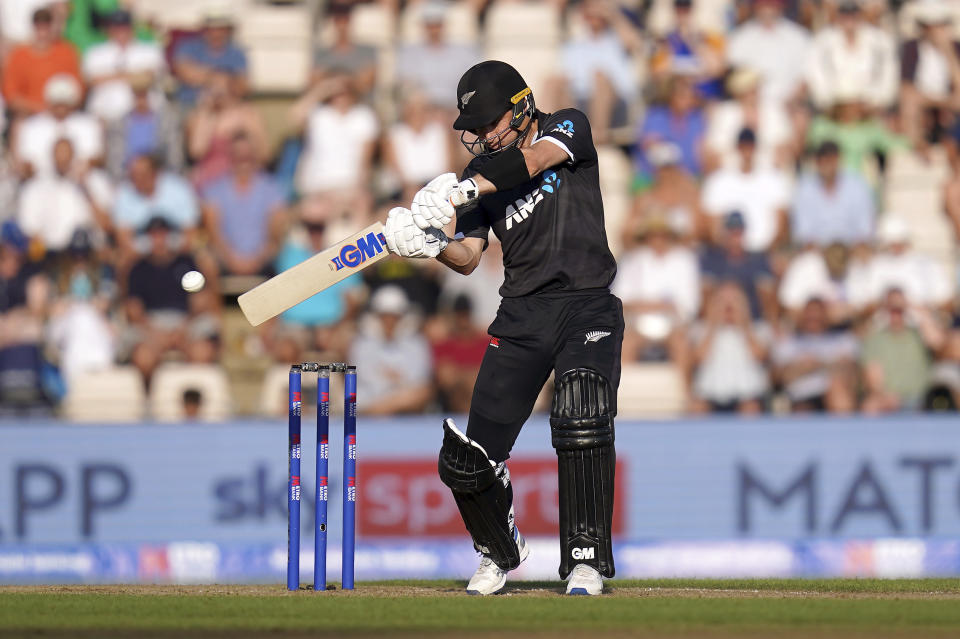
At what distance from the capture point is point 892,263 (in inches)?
428

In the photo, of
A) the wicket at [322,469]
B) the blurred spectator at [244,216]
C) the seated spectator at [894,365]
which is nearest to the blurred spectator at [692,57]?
the seated spectator at [894,365]

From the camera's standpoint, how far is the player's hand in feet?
17.8

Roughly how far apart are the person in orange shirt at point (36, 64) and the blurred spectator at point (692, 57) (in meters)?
4.69

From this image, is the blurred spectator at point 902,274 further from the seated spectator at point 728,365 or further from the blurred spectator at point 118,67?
the blurred spectator at point 118,67

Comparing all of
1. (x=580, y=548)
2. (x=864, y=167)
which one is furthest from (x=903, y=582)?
(x=864, y=167)

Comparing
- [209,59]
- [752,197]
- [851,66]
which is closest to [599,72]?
[752,197]

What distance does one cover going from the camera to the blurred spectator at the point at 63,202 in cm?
1156

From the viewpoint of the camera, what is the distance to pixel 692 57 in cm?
1228

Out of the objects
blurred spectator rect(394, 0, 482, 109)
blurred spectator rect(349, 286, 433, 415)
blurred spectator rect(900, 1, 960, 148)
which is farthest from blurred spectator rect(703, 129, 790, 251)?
blurred spectator rect(349, 286, 433, 415)

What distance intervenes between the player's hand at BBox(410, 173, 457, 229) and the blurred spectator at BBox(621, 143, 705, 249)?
219 inches

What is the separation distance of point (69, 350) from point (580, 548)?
615 cm

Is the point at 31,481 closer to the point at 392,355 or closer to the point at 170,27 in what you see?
the point at 392,355

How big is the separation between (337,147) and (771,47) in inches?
141

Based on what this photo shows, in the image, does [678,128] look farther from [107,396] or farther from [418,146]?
[107,396]
